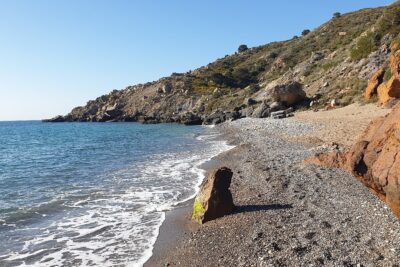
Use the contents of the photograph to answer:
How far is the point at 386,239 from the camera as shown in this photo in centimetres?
952

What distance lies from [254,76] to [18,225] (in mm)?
109913

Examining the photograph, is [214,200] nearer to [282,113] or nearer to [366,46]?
[282,113]

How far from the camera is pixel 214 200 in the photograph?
1317 cm

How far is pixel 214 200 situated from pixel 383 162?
19.3 feet

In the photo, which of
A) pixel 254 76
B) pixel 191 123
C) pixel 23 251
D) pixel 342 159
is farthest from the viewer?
pixel 254 76

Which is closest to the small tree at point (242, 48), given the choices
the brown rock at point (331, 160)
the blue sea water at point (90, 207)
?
the blue sea water at point (90, 207)

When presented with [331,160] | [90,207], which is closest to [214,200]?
[90,207]

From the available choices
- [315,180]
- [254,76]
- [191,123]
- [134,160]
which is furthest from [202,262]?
[254,76]

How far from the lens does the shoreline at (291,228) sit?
30.5 feet

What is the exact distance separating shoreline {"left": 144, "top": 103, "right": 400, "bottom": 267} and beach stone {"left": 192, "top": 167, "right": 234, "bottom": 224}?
320 mm

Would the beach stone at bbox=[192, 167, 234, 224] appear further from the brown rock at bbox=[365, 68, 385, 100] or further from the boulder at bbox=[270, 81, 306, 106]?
the boulder at bbox=[270, 81, 306, 106]

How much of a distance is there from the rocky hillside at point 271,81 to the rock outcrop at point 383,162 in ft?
101

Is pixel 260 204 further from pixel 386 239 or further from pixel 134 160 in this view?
pixel 134 160

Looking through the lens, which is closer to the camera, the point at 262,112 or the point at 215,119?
the point at 262,112
